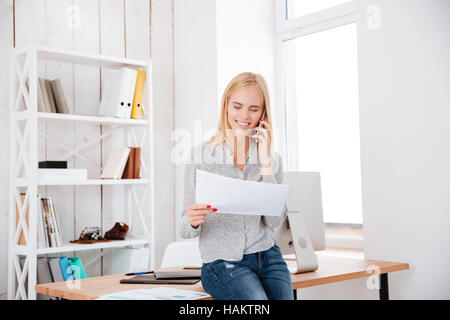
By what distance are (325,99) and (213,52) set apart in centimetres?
71

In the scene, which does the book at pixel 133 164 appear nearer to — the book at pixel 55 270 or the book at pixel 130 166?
the book at pixel 130 166

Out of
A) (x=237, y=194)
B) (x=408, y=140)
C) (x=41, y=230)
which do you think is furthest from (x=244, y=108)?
(x=41, y=230)

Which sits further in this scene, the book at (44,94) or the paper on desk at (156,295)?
the book at (44,94)

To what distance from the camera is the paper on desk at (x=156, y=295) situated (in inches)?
56.0

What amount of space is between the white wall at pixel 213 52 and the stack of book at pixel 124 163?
0.44m

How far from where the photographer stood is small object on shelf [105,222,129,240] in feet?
9.07

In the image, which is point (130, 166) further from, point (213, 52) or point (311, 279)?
point (311, 279)

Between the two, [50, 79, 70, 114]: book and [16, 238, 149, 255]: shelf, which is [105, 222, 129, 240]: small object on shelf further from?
[50, 79, 70, 114]: book

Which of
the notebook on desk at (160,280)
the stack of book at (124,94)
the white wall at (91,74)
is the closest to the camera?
the notebook on desk at (160,280)

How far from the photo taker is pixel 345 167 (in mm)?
2797

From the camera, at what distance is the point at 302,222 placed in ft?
6.68

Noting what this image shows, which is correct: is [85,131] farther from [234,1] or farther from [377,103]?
[377,103]

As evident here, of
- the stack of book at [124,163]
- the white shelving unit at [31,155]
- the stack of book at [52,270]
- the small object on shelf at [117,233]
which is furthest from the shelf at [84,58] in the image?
the stack of book at [52,270]
